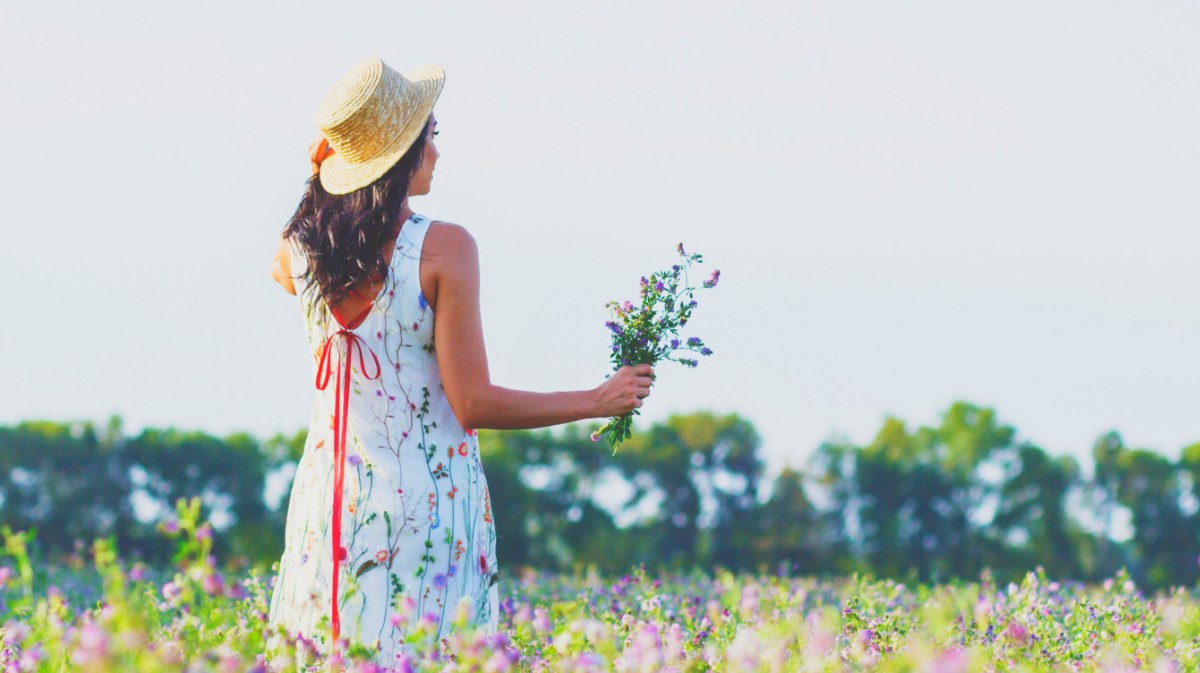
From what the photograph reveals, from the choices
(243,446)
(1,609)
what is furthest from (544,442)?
(1,609)

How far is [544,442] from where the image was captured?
26125 millimetres

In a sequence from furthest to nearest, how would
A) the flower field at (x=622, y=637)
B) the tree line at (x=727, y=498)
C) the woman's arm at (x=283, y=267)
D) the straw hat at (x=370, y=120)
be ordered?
1. the tree line at (x=727, y=498)
2. the woman's arm at (x=283, y=267)
3. the straw hat at (x=370, y=120)
4. the flower field at (x=622, y=637)

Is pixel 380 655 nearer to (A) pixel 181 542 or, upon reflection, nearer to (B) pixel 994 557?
(A) pixel 181 542

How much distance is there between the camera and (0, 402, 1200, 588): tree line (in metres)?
23.1

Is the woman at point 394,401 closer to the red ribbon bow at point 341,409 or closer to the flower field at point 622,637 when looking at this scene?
the red ribbon bow at point 341,409

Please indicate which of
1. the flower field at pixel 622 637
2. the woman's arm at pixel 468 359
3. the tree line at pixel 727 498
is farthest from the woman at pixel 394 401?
the tree line at pixel 727 498

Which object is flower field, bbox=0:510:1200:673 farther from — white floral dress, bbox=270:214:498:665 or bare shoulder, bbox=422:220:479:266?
bare shoulder, bbox=422:220:479:266

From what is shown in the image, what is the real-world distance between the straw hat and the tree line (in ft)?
50.9

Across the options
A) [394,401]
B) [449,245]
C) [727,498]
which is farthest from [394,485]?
[727,498]

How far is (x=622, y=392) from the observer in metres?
4.09

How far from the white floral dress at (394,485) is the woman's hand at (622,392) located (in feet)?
1.29

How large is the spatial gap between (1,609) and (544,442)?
17.4m

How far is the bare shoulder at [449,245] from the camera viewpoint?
391 centimetres

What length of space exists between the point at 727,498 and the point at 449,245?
24.9 metres
